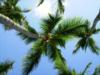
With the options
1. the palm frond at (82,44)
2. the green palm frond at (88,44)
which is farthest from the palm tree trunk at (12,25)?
the green palm frond at (88,44)

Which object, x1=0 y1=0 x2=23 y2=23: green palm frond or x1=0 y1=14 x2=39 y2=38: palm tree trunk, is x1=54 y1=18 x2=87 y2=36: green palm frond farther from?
x1=0 y1=0 x2=23 y2=23: green palm frond

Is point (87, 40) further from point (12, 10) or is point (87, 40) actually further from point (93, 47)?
point (12, 10)

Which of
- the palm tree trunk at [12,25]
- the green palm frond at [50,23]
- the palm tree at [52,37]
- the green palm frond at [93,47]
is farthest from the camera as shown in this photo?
the green palm frond at [93,47]

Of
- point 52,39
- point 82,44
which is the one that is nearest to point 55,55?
point 52,39

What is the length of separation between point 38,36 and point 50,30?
32.0 inches

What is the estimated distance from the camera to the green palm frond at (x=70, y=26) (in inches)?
709

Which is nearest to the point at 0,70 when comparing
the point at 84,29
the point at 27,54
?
the point at 27,54

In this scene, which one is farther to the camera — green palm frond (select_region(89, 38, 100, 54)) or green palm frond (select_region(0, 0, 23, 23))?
green palm frond (select_region(89, 38, 100, 54))

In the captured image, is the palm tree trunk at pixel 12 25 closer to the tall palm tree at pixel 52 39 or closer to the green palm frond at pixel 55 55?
the tall palm tree at pixel 52 39

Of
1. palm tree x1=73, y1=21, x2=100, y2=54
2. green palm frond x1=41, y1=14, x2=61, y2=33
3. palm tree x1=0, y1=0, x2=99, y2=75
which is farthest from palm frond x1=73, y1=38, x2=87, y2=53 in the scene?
green palm frond x1=41, y1=14, x2=61, y2=33

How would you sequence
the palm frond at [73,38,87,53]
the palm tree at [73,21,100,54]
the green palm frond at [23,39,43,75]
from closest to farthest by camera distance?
the green palm frond at [23,39,43,75], the palm tree at [73,21,100,54], the palm frond at [73,38,87,53]

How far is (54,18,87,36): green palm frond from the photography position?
18.0 m

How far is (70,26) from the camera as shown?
18141 mm

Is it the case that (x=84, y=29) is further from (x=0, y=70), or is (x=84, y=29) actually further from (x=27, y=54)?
(x=0, y=70)
